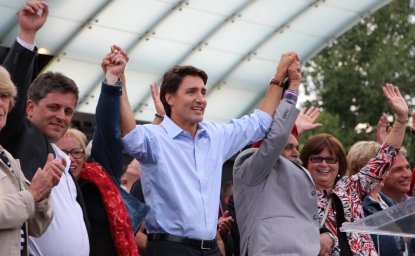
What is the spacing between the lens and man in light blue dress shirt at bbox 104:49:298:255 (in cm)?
698

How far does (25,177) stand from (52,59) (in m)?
8.47

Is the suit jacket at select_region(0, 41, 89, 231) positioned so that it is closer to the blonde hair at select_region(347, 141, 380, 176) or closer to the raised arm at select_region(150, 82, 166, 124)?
the raised arm at select_region(150, 82, 166, 124)

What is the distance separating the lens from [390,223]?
7.37 metres

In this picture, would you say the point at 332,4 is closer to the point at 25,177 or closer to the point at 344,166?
the point at 344,166

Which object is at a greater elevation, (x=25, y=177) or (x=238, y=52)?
(x=238, y=52)

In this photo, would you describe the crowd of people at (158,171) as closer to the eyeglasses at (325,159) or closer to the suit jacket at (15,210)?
the suit jacket at (15,210)

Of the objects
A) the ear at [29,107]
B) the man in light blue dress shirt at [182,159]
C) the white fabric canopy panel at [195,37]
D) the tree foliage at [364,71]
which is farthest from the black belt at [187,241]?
the tree foliage at [364,71]

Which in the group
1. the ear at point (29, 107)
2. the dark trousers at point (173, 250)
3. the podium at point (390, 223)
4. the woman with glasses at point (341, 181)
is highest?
the ear at point (29, 107)

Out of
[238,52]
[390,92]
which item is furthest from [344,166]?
[238,52]

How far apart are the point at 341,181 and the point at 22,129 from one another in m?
2.84

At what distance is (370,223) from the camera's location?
730 centimetres

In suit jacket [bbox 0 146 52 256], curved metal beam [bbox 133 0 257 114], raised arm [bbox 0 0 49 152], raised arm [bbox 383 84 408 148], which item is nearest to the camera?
suit jacket [bbox 0 146 52 256]

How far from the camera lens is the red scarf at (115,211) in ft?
23.4

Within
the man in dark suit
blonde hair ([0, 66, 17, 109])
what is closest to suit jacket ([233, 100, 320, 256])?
the man in dark suit
